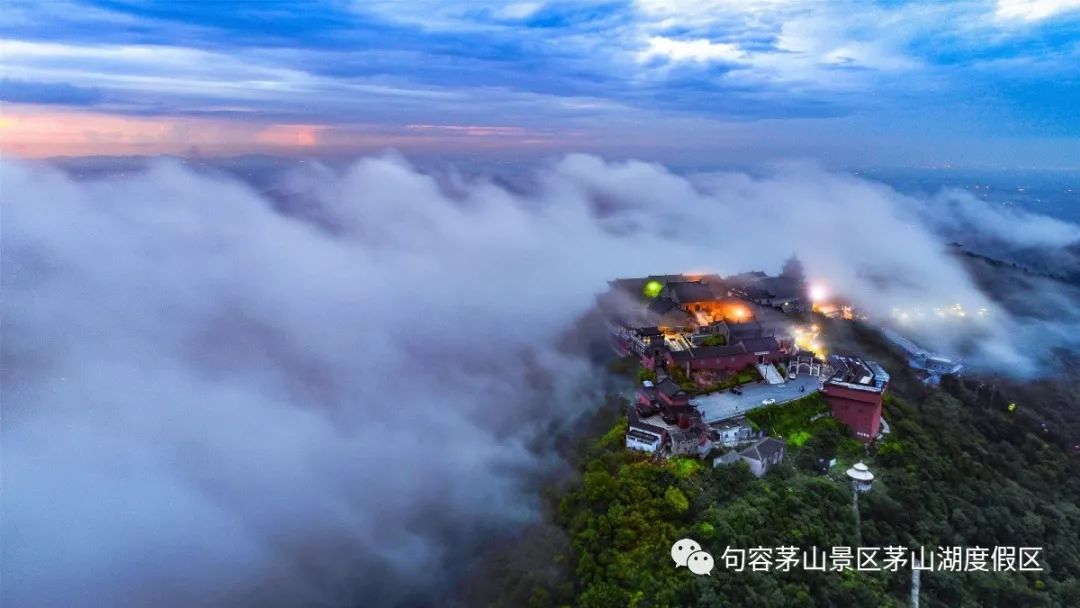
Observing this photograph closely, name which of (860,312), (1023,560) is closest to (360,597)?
(1023,560)

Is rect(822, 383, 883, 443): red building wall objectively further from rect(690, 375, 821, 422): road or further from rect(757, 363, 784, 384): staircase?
rect(757, 363, 784, 384): staircase

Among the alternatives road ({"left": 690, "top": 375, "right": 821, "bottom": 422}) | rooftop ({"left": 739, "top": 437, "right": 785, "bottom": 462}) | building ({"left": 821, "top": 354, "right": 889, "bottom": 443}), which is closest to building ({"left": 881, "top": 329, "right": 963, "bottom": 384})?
building ({"left": 821, "top": 354, "right": 889, "bottom": 443})

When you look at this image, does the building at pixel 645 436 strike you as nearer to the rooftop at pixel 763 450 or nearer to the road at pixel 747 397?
the road at pixel 747 397

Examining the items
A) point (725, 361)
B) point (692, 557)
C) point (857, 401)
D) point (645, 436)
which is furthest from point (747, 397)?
point (692, 557)

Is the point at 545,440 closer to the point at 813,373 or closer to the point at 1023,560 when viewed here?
the point at 813,373

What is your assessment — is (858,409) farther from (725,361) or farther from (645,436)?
Result: (645,436)

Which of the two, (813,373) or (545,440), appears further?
(813,373)
